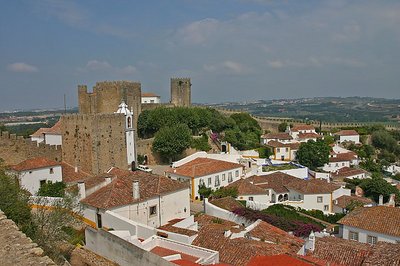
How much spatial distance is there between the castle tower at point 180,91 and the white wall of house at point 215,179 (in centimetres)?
2194

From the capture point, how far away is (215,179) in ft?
90.0

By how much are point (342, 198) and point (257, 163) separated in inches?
399

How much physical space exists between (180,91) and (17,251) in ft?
149

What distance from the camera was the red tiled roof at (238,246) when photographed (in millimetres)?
11062

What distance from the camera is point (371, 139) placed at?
54094 millimetres

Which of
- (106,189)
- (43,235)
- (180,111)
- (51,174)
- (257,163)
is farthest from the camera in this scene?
(180,111)

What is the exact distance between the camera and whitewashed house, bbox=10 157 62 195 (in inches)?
725

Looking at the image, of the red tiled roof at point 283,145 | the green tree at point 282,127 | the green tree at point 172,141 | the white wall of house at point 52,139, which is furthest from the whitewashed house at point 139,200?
the green tree at point 282,127

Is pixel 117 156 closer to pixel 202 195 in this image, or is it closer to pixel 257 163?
pixel 202 195

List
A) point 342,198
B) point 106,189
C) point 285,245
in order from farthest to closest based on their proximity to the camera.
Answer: point 342,198
point 106,189
point 285,245

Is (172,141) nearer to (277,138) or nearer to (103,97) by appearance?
(103,97)

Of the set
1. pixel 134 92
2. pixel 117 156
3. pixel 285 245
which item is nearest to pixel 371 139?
pixel 134 92

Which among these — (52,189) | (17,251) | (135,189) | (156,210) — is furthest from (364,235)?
(17,251)

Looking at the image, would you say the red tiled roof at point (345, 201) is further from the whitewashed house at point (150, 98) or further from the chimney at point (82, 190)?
the whitewashed house at point (150, 98)
